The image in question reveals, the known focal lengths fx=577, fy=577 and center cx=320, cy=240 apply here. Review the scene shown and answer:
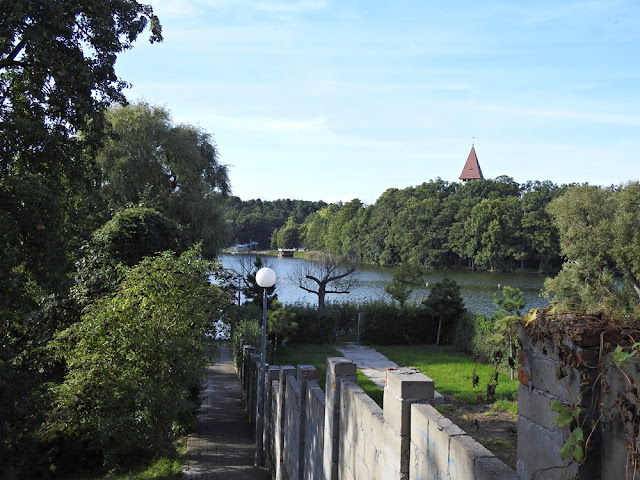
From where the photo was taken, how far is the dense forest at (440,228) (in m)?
53.0

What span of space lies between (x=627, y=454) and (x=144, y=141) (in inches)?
900

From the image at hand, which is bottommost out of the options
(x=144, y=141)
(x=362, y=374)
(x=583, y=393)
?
(x=362, y=374)

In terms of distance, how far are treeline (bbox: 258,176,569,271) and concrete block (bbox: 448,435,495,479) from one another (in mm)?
42343

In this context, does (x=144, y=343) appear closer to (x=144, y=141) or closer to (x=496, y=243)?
(x=144, y=141)

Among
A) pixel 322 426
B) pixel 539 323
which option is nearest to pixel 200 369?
pixel 322 426

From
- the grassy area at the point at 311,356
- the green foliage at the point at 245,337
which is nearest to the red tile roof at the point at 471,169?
the grassy area at the point at 311,356

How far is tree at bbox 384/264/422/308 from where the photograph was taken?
24312 mm

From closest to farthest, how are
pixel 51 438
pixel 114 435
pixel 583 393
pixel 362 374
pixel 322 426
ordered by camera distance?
pixel 583 393 < pixel 322 426 < pixel 114 435 < pixel 51 438 < pixel 362 374

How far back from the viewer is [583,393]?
2174 millimetres

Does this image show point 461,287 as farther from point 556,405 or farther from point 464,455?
point 556,405

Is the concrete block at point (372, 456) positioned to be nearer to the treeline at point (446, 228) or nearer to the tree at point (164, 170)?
the tree at point (164, 170)

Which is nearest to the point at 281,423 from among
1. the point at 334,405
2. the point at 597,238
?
the point at 334,405

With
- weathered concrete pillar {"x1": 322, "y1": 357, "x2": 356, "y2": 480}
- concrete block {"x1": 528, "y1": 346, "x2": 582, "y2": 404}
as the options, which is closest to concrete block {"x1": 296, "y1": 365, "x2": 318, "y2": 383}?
weathered concrete pillar {"x1": 322, "y1": 357, "x2": 356, "y2": 480}

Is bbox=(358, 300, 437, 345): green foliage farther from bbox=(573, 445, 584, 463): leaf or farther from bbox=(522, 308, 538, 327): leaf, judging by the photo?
bbox=(573, 445, 584, 463): leaf
